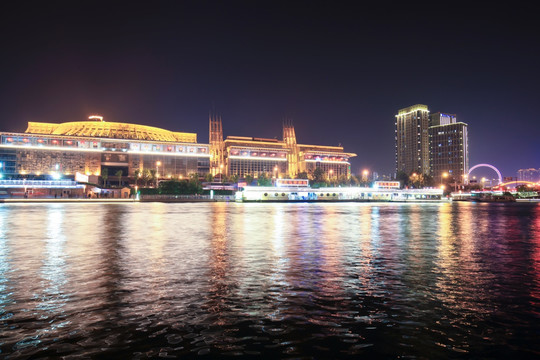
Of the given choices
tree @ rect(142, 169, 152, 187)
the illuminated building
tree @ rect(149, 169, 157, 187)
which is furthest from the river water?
tree @ rect(142, 169, 152, 187)

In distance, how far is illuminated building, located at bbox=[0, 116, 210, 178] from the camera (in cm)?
15725

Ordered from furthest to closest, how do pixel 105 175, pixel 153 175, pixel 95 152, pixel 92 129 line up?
pixel 92 129, pixel 95 152, pixel 153 175, pixel 105 175

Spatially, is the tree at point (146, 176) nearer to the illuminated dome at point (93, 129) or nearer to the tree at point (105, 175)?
the tree at point (105, 175)

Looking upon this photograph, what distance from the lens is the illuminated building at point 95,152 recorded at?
516ft

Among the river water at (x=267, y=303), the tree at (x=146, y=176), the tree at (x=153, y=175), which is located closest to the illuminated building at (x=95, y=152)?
the tree at (x=153, y=175)

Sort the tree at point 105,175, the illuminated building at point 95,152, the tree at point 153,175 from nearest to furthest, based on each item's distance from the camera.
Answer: the illuminated building at point 95,152, the tree at point 153,175, the tree at point 105,175

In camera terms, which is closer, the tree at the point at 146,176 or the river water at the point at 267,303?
the river water at the point at 267,303

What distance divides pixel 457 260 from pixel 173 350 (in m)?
15.3

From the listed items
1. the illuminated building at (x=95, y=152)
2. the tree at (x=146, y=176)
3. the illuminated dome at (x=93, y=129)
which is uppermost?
the illuminated dome at (x=93, y=129)

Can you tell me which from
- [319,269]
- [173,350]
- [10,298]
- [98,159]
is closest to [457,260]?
[319,269]

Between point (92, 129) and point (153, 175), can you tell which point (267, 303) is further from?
point (92, 129)

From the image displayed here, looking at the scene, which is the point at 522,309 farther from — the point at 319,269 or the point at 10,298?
the point at 10,298

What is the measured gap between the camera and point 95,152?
554 ft

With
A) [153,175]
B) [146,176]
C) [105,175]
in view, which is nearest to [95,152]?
[105,175]
